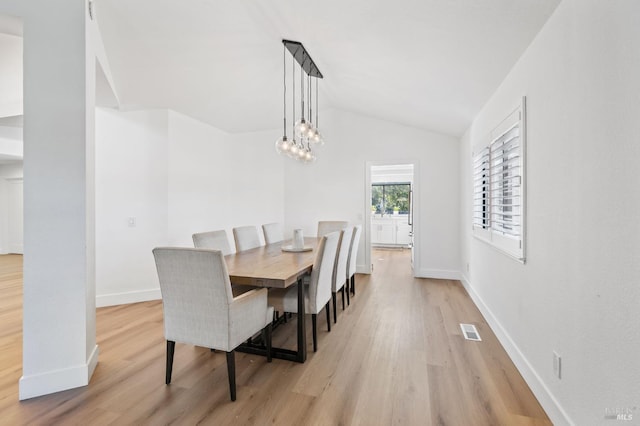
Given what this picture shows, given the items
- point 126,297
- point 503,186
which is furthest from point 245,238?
point 503,186

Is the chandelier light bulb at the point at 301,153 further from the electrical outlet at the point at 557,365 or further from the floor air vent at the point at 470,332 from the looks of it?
the electrical outlet at the point at 557,365

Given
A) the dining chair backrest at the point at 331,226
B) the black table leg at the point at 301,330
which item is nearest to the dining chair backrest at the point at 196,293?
the black table leg at the point at 301,330

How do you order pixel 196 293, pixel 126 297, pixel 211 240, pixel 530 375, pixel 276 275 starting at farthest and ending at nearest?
1. pixel 126 297
2. pixel 211 240
3. pixel 276 275
4. pixel 530 375
5. pixel 196 293

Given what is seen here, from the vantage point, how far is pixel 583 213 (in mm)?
1358

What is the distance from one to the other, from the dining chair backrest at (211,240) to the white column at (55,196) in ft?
2.60

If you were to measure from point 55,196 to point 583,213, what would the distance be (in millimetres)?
3180

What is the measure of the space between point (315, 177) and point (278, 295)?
316 centimetres

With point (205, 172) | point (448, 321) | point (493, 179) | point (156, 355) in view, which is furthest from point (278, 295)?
point (205, 172)

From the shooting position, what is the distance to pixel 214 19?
2.45m

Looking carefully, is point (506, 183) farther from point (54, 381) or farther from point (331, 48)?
point (54, 381)

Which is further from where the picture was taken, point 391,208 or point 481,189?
point 391,208

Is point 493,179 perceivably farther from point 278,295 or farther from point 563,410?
point 278,295

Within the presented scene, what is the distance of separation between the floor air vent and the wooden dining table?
62.6 inches

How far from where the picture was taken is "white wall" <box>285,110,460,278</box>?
15.5 ft
